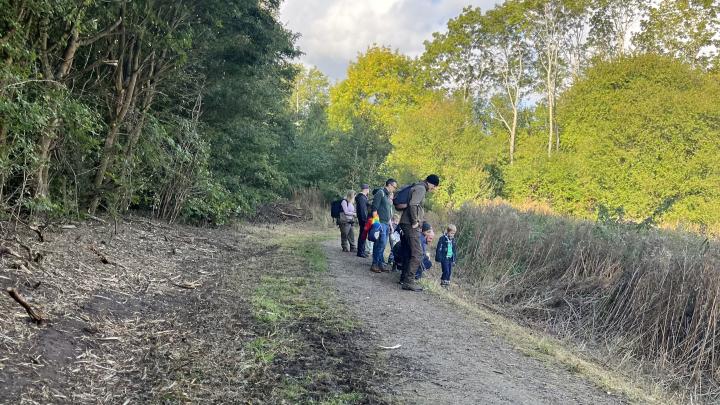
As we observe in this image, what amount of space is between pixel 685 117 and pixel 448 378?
1951 cm

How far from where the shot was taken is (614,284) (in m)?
9.13

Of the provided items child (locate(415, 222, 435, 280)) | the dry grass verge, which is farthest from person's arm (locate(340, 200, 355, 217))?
the dry grass verge

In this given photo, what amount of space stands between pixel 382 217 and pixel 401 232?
4.56 feet

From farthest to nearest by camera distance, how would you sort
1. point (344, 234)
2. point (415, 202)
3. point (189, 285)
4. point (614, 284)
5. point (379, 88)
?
1. point (379, 88)
2. point (344, 234)
3. point (614, 284)
4. point (415, 202)
5. point (189, 285)

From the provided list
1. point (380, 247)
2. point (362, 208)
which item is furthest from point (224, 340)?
point (362, 208)

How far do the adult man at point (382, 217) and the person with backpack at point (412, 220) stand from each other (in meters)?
1.35

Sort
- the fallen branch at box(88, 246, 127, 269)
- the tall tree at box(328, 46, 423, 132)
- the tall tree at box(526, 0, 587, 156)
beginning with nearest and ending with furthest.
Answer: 1. the fallen branch at box(88, 246, 127, 269)
2. the tall tree at box(526, 0, 587, 156)
3. the tall tree at box(328, 46, 423, 132)

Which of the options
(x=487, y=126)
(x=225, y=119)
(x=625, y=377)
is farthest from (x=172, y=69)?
(x=487, y=126)

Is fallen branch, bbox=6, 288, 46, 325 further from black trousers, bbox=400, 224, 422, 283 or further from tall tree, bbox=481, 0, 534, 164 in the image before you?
tall tree, bbox=481, 0, 534, 164

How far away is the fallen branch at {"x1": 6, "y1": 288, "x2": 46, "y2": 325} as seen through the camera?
4238 mm

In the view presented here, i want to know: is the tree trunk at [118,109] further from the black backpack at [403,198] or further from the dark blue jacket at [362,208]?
the black backpack at [403,198]

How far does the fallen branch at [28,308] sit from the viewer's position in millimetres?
4238

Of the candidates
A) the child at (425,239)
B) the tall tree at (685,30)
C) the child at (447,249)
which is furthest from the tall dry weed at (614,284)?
the tall tree at (685,30)

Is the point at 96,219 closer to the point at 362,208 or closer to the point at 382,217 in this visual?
the point at 362,208
